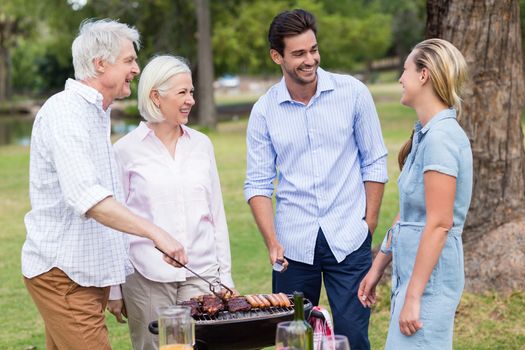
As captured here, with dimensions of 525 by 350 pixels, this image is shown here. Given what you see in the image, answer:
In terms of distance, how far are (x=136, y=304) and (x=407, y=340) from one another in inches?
62.7

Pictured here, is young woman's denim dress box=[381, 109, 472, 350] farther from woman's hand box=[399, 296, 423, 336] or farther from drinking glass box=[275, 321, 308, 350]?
drinking glass box=[275, 321, 308, 350]

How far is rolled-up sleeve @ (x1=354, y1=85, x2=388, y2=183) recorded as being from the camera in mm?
4984

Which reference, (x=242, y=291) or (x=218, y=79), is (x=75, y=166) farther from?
(x=218, y=79)

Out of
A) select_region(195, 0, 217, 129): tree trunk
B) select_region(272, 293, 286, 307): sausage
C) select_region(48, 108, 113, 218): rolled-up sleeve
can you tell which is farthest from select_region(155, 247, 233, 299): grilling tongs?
select_region(195, 0, 217, 129): tree trunk

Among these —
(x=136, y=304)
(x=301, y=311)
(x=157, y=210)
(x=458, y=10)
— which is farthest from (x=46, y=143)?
(x=458, y=10)

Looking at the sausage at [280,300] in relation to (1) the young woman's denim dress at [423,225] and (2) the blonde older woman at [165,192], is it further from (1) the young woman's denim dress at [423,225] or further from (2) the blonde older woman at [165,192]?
(2) the blonde older woman at [165,192]

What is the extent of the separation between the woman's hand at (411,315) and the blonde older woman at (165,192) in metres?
1.35

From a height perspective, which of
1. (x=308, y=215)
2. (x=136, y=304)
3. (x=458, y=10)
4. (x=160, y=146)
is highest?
(x=458, y=10)

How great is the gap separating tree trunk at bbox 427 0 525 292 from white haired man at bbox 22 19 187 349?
408 cm

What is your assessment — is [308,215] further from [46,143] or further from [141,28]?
[141,28]

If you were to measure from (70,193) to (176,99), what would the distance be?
0.93 metres

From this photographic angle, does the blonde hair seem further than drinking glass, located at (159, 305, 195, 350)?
Yes

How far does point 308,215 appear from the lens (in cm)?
498

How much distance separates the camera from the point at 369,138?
16.4 ft
